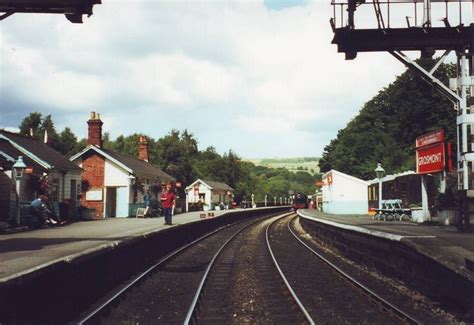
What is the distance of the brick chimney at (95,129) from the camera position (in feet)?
111

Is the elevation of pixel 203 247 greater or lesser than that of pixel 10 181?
lesser

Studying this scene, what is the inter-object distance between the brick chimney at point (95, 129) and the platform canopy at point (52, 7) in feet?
76.3

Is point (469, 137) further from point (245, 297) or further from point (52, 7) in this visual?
point (52, 7)

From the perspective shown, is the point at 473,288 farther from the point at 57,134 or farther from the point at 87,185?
the point at 57,134

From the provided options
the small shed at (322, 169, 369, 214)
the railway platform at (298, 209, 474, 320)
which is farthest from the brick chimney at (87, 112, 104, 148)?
the railway platform at (298, 209, 474, 320)

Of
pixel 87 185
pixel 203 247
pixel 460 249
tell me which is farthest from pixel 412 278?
Answer: pixel 87 185

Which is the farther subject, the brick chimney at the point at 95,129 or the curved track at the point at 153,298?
the brick chimney at the point at 95,129

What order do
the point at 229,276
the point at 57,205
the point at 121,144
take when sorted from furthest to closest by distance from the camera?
the point at 121,144 < the point at 57,205 < the point at 229,276

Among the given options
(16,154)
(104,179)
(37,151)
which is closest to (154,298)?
(16,154)

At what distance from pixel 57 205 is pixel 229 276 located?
51.4 feet

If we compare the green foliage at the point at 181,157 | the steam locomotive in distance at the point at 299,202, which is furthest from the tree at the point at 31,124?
the steam locomotive in distance at the point at 299,202

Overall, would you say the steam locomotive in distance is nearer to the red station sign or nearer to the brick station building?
the brick station building

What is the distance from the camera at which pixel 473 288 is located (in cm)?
673

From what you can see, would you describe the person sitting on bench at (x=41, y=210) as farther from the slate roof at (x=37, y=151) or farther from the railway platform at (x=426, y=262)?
the railway platform at (x=426, y=262)
